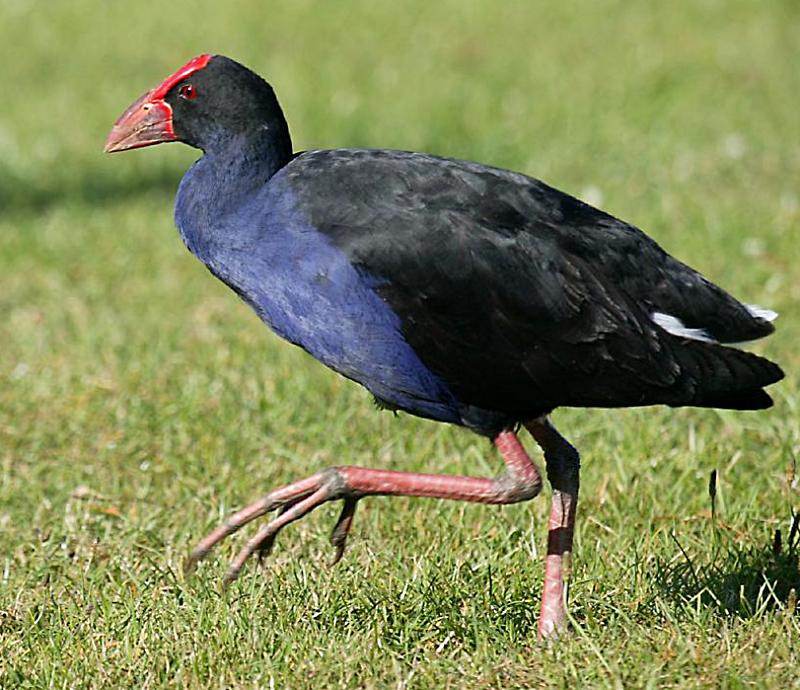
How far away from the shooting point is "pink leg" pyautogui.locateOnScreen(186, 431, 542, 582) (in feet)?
10.8

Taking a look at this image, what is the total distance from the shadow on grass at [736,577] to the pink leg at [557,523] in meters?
0.24

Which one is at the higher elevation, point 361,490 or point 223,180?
point 223,180

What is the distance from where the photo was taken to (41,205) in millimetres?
8016

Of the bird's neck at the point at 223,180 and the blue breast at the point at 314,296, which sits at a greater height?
the bird's neck at the point at 223,180

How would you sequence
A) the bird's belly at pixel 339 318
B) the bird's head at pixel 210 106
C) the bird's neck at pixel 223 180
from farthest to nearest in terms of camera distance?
1. the bird's head at pixel 210 106
2. the bird's neck at pixel 223 180
3. the bird's belly at pixel 339 318

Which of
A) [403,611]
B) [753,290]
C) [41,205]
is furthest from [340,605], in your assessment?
[41,205]

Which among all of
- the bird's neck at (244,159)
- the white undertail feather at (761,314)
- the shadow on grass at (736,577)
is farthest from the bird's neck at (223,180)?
the shadow on grass at (736,577)

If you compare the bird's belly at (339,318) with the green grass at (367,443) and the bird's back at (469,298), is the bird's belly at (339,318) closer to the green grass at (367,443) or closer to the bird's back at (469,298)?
the bird's back at (469,298)

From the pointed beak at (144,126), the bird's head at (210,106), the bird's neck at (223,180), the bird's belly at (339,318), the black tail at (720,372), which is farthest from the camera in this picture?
the pointed beak at (144,126)

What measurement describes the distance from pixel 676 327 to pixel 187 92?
1294 mm

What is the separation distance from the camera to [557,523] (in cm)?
361

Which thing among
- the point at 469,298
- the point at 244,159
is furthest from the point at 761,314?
the point at 244,159

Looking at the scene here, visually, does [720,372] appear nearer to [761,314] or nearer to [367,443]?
[761,314]

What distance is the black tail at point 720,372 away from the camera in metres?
3.34
